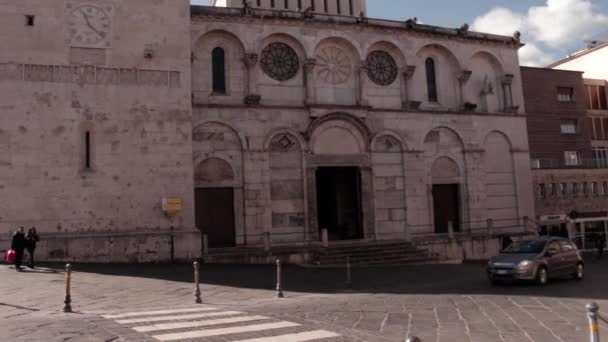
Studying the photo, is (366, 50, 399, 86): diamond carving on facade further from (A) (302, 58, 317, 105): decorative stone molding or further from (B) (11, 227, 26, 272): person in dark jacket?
(B) (11, 227, 26, 272): person in dark jacket

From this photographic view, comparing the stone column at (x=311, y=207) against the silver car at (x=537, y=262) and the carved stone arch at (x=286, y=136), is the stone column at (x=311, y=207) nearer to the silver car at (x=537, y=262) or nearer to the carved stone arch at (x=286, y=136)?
the carved stone arch at (x=286, y=136)

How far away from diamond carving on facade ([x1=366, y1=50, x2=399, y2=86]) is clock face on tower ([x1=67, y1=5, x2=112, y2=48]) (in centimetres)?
1336

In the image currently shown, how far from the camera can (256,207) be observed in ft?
78.7

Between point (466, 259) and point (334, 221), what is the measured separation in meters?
7.16

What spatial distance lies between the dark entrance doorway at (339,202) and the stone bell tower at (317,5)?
12.8m

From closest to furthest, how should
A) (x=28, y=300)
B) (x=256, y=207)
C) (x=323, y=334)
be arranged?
(x=323, y=334), (x=28, y=300), (x=256, y=207)

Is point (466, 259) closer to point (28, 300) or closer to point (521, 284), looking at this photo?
point (521, 284)

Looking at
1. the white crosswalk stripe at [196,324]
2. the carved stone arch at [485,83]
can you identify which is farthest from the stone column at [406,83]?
the white crosswalk stripe at [196,324]

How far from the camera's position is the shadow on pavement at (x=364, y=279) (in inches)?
580

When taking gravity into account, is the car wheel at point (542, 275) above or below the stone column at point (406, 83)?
below

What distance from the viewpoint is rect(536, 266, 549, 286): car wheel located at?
50.7ft

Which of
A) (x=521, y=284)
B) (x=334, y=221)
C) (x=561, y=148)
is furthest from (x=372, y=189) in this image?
(x=561, y=148)

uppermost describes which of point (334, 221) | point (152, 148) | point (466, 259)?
point (152, 148)

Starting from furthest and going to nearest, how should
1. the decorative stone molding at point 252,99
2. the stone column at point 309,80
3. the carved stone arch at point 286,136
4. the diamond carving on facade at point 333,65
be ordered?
the diamond carving on facade at point 333,65 → the stone column at point 309,80 → the carved stone arch at point 286,136 → the decorative stone molding at point 252,99
